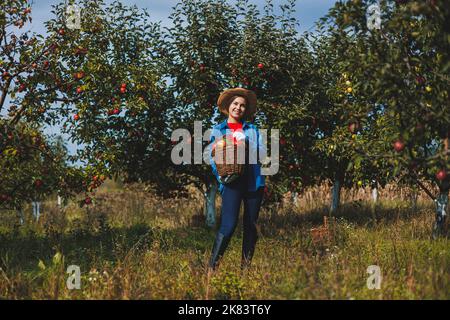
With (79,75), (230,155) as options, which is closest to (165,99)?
(79,75)

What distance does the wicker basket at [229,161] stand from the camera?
17.9 ft

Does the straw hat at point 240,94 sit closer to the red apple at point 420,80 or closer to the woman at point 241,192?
the woman at point 241,192

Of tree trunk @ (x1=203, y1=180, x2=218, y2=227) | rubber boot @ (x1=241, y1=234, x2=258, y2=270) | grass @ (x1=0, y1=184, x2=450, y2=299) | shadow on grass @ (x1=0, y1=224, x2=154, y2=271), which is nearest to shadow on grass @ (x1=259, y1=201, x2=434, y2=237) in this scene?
grass @ (x1=0, y1=184, x2=450, y2=299)

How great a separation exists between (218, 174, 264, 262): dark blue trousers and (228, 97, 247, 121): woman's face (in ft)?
2.18

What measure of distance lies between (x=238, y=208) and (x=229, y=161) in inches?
20.1

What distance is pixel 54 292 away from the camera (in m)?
4.68

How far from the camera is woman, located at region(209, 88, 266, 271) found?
5508 millimetres

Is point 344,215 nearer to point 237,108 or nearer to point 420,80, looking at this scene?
point 237,108

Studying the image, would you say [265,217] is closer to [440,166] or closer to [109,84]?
[109,84]

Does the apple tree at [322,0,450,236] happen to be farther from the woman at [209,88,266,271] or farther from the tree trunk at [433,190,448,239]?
the tree trunk at [433,190,448,239]

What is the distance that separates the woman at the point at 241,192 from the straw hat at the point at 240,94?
0.59 feet
